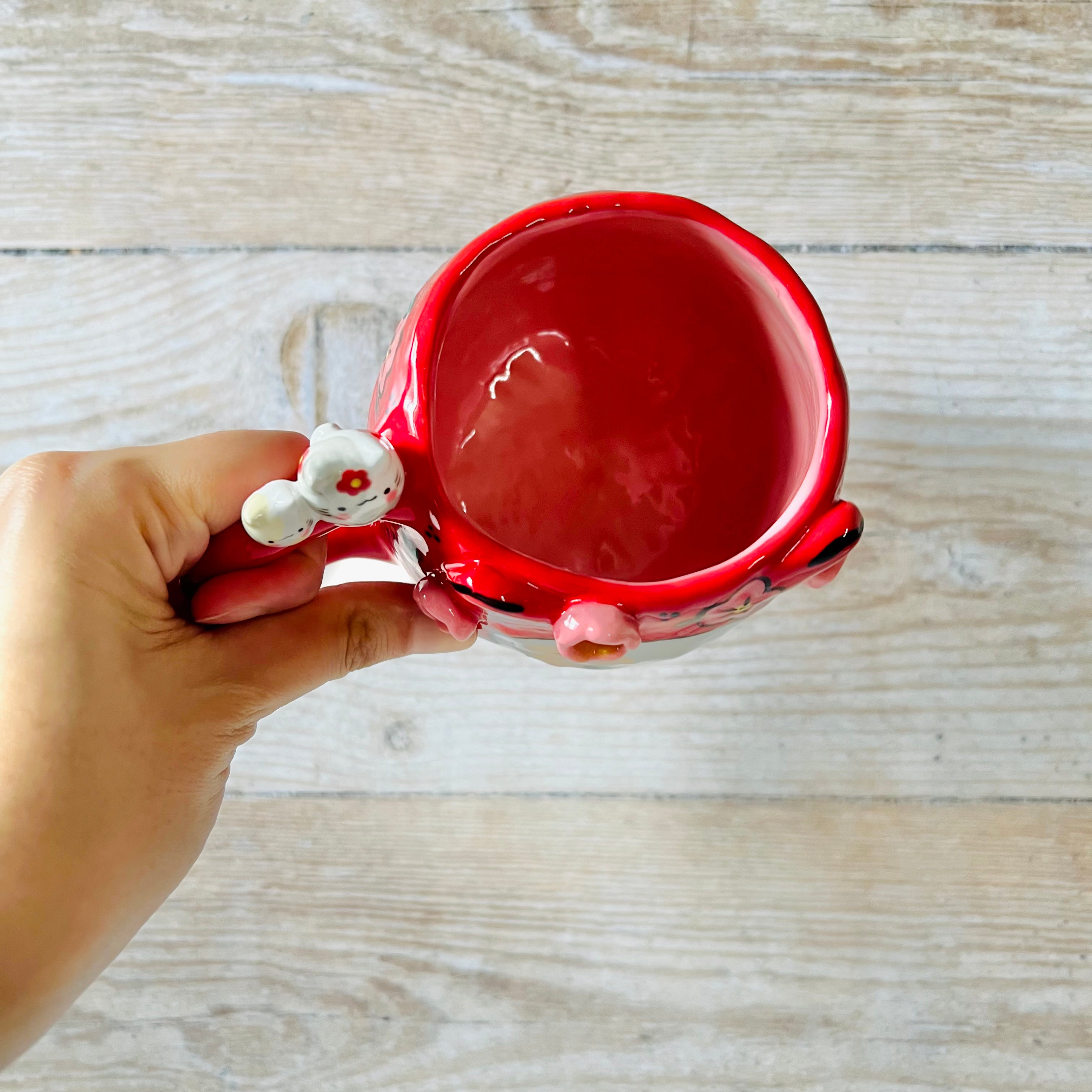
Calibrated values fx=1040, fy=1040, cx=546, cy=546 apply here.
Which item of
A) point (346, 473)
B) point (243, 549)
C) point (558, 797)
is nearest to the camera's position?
point (346, 473)

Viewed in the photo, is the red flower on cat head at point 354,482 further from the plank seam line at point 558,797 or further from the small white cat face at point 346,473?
the plank seam line at point 558,797

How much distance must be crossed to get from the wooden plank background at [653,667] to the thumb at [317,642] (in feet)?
0.33

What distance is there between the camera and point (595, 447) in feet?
1.71

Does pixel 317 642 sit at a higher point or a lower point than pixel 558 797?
higher

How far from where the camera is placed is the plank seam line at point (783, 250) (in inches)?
23.8

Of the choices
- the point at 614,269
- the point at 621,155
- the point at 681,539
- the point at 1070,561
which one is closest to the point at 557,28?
the point at 621,155

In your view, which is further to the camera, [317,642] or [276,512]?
[317,642]

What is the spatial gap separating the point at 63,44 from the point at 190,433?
0.80ft

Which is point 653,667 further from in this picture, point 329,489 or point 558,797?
point 329,489

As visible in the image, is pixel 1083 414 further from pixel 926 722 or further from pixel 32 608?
pixel 32 608

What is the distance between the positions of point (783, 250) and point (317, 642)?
13.8 inches

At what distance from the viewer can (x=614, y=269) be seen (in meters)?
0.48

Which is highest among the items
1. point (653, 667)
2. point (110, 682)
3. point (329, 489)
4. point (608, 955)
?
point (329, 489)

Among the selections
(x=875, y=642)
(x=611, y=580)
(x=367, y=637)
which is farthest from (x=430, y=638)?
(x=875, y=642)
